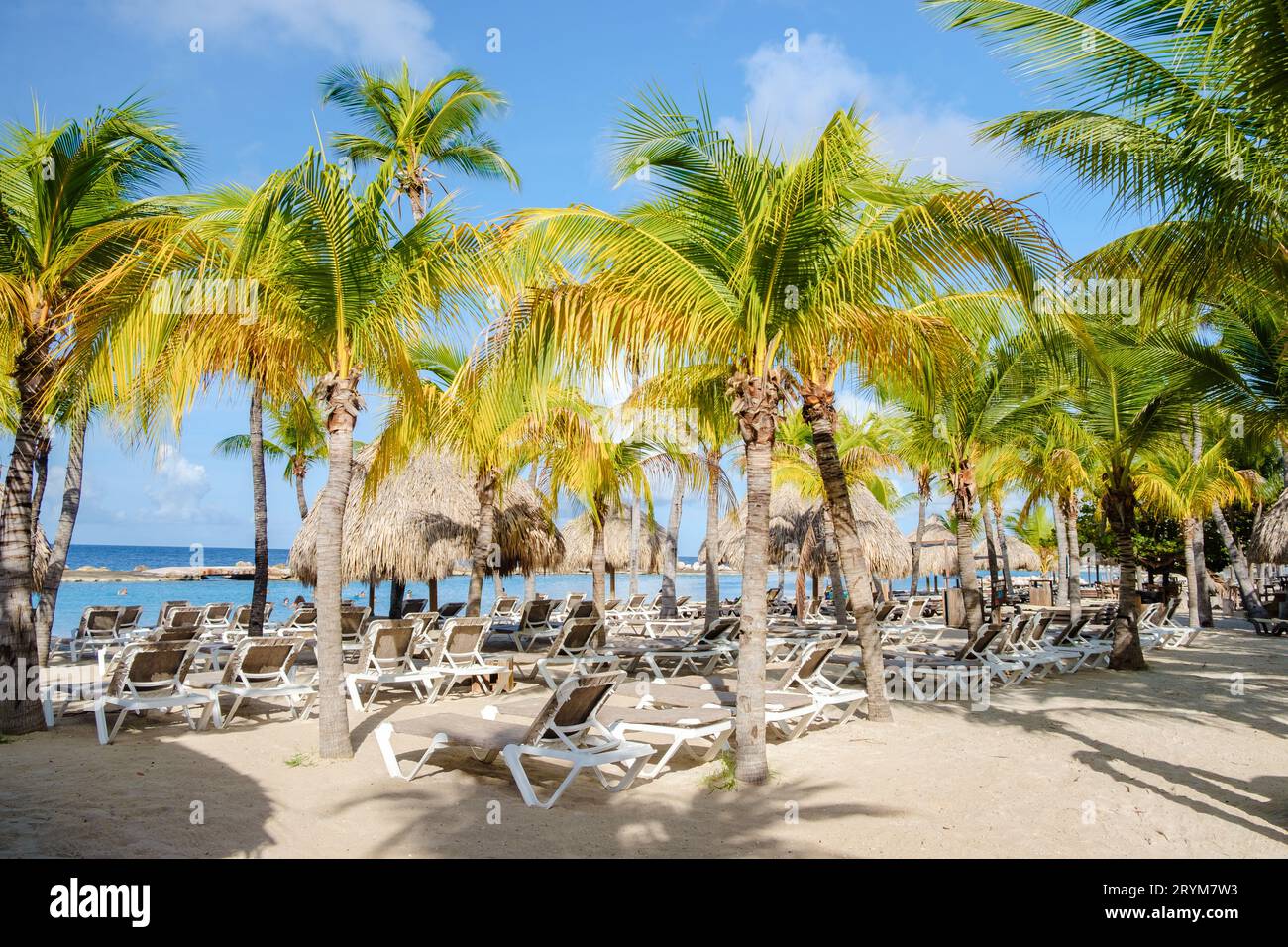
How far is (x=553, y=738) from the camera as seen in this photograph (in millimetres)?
6098

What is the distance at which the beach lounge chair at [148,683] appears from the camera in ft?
23.8

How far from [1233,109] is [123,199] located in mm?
9466

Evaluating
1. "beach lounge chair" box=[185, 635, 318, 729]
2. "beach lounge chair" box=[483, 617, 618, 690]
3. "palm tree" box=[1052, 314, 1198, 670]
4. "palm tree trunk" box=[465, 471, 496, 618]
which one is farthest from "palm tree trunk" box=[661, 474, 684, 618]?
"beach lounge chair" box=[185, 635, 318, 729]

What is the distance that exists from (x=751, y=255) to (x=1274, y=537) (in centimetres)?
2082

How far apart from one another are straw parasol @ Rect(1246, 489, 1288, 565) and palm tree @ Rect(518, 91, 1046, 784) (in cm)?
1910

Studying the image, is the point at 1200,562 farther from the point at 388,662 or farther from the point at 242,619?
the point at 242,619

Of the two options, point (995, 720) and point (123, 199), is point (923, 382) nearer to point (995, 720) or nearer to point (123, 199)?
point (995, 720)

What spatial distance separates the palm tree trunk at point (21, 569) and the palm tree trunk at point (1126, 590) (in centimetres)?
1349

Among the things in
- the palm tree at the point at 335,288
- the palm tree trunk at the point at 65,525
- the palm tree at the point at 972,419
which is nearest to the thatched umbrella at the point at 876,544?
the palm tree at the point at 972,419

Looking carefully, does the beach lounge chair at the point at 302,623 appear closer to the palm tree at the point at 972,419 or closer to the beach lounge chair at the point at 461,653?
the beach lounge chair at the point at 461,653

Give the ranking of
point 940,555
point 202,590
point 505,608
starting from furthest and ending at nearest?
point 202,590 → point 940,555 → point 505,608

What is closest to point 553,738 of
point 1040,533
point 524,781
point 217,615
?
point 524,781

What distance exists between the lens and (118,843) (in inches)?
169
